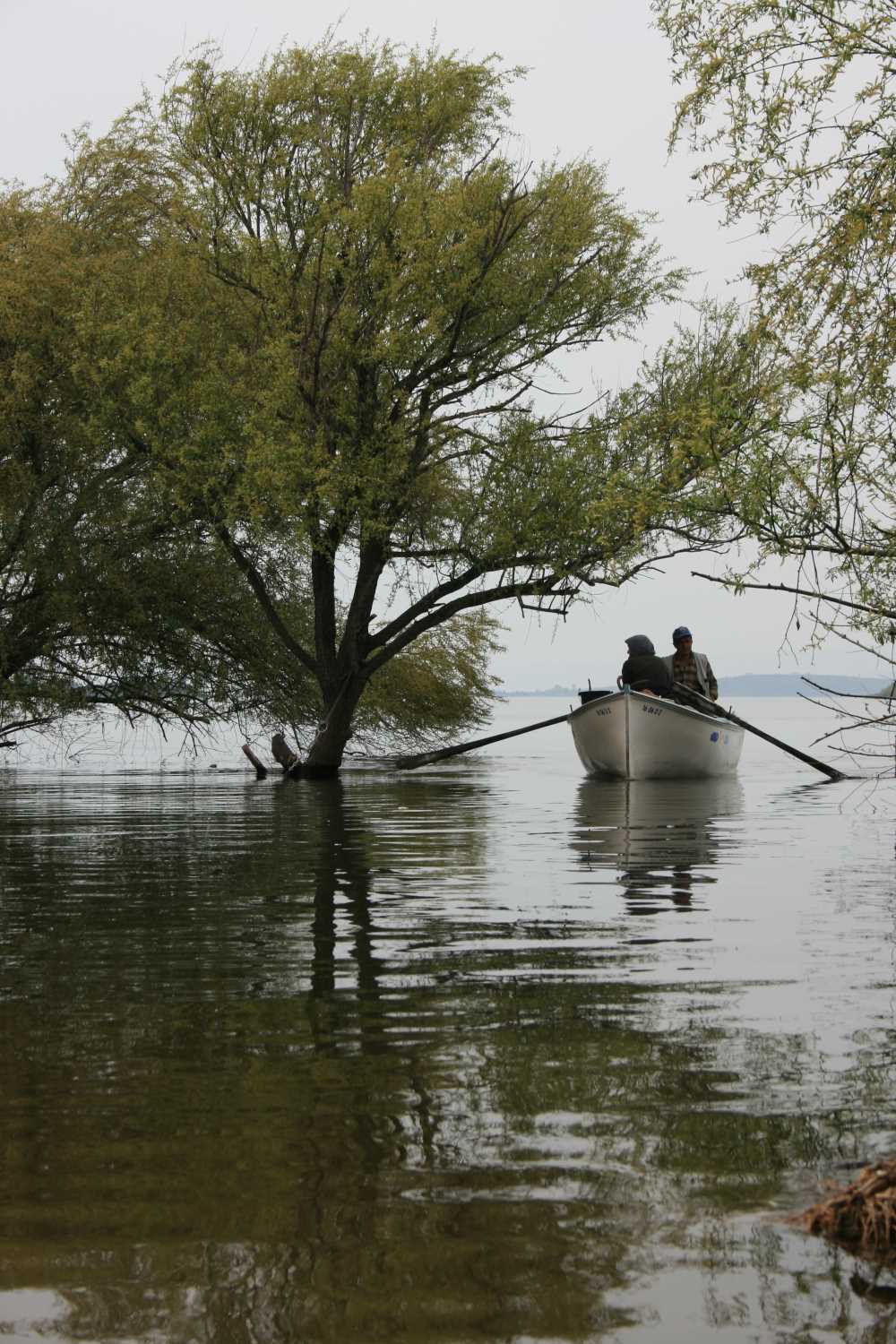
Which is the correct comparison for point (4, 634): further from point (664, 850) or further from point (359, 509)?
point (664, 850)

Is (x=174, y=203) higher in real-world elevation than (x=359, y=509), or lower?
higher

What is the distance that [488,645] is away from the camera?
126 feet

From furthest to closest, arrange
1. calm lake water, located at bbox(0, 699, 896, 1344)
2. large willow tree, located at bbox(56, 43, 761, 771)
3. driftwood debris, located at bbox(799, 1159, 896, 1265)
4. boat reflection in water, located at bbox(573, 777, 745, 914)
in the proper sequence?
large willow tree, located at bbox(56, 43, 761, 771) → boat reflection in water, located at bbox(573, 777, 745, 914) → driftwood debris, located at bbox(799, 1159, 896, 1265) → calm lake water, located at bbox(0, 699, 896, 1344)

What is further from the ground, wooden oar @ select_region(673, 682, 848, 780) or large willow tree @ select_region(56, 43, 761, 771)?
Result: large willow tree @ select_region(56, 43, 761, 771)

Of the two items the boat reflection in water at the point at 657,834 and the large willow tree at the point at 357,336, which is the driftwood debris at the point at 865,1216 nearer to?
the boat reflection in water at the point at 657,834

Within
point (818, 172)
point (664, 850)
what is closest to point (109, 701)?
point (664, 850)

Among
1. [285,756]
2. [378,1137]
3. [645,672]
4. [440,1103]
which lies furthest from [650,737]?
[378,1137]

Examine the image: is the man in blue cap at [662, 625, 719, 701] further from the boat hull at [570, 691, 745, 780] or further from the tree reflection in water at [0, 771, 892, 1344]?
the tree reflection in water at [0, 771, 892, 1344]

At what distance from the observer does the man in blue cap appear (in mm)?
28922

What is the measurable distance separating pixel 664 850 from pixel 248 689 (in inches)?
598

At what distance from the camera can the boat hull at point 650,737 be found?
27.8 meters

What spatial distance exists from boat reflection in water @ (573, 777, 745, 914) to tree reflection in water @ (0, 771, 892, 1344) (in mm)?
1973

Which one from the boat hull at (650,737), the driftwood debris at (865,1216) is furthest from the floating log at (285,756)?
the driftwood debris at (865,1216)

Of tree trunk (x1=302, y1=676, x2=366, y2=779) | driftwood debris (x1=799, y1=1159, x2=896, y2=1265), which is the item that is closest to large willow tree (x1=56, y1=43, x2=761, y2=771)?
tree trunk (x1=302, y1=676, x2=366, y2=779)
